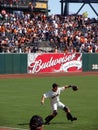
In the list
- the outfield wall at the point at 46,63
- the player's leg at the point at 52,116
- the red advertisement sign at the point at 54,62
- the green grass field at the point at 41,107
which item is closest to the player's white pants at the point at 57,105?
the player's leg at the point at 52,116

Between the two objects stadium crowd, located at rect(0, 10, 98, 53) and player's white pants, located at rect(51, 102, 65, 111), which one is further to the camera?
stadium crowd, located at rect(0, 10, 98, 53)

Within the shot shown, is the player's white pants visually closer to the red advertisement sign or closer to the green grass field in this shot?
the green grass field

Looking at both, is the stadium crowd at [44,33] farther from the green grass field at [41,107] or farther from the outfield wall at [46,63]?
the green grass field at [41,107]

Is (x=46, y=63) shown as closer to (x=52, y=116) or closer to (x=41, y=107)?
(x=41, y=107)

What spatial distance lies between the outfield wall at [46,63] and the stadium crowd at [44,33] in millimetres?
905

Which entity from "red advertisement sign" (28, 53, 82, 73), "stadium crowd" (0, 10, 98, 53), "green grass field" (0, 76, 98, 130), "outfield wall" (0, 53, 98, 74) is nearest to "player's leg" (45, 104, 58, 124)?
"green grass field" (0, 76, 98, 130)

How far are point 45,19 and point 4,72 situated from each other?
39.6 ft

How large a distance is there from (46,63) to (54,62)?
959mm

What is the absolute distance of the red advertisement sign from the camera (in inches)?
A: 1500

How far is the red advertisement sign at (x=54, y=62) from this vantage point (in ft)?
125

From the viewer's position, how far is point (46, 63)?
129 feet

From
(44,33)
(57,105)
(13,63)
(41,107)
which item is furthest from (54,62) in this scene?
(57,105)

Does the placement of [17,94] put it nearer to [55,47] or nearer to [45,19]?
[55,47]

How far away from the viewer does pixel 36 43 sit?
41188 mm
